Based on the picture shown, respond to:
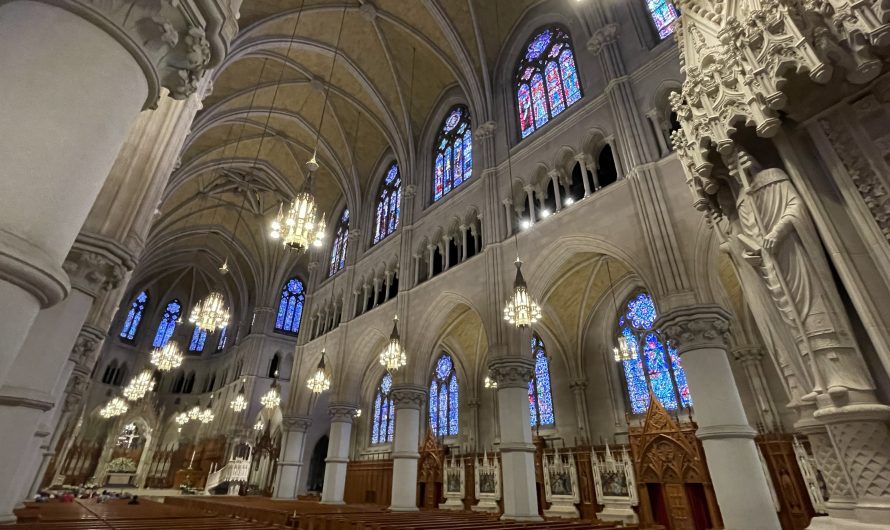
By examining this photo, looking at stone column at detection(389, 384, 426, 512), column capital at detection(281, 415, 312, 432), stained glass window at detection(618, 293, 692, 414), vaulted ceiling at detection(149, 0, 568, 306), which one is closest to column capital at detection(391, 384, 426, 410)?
stone column at detection(389, 384, 426, 512)

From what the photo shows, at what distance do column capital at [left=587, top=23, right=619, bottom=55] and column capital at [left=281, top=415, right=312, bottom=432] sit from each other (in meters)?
17.6

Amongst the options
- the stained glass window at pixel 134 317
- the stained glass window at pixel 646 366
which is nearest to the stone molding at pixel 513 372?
the stained glass window at pixel 646 366

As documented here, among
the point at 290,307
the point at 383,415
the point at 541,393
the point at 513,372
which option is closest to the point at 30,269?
the point at 513,372

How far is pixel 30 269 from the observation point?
1.57m

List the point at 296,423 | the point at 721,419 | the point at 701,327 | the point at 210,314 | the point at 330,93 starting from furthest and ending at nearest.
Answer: the point at 330,93 < the point at 296,423 < the point at 210,314 < the point at 701,327 < the point at 721,419

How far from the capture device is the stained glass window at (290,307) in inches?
1106

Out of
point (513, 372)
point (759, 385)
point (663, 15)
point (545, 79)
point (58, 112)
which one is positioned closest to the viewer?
point (58, 112)

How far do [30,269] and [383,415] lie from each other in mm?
20488

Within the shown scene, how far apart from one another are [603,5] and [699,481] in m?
12.6

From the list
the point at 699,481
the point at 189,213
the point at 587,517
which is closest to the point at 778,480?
the point at 699,481

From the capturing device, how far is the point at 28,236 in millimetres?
1617

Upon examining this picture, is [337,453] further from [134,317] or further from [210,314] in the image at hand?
[134,317]

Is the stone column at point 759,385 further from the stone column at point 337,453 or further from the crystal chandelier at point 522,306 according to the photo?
the stone column at point 337,453

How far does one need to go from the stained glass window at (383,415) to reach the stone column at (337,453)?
155 inches
